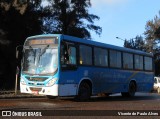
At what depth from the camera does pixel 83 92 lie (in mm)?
22359

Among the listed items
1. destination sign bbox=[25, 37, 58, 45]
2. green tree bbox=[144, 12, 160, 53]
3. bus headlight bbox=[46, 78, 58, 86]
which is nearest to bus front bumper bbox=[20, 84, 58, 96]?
bus headlight bbox=[46, 78, 58, 86]

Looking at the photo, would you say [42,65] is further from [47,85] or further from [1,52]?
[1,52]

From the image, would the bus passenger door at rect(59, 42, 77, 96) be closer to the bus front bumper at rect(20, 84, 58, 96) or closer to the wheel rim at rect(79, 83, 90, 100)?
the bus front bumper at rect(20, 84, 58, 96)

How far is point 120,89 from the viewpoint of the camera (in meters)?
26.7

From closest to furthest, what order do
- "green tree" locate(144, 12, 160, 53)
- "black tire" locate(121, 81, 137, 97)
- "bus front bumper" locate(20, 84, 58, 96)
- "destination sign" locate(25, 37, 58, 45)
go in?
"bus front bumper" locate(20, 84, 58, 96)
"destination sign" locate(25, 37, 58, 45)
"black tire" locate(121, 81, 137, 97)
"green tree" locate(144, 12, 160, 53)

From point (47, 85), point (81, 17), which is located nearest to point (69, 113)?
point (47, 85)

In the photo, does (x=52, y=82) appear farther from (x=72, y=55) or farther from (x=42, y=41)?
(x=42, y=41)

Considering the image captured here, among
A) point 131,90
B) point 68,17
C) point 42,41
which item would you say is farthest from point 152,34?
point 42,41

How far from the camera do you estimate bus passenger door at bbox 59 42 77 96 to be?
20734 mm

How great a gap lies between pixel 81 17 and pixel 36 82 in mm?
36272

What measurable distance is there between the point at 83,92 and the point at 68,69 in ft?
6.18

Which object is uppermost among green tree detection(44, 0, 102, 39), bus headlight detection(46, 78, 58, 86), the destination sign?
green tree detection(44, 0, 102, 39)

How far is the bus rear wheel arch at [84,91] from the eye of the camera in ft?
→ 72.8

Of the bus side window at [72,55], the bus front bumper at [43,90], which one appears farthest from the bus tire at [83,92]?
the bus front bumper at [43,90]
